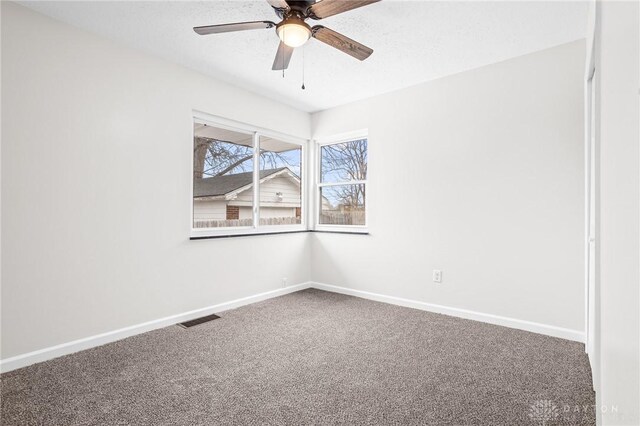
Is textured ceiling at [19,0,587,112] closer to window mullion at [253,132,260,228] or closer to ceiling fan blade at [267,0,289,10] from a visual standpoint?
ceiling fan blade at [267,0,289,10]

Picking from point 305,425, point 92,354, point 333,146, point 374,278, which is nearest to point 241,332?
point 92,354

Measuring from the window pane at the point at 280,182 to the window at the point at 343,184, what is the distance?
34cm

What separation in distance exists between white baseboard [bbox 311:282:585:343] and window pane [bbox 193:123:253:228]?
1694 millimetres

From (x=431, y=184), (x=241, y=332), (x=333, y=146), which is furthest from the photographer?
(x=333, y=146)

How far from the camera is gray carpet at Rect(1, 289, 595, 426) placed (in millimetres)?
1791

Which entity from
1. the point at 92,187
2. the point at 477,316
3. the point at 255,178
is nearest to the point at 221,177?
the point at 255,178

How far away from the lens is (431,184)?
3.64 m

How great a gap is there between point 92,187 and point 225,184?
54.0 inches

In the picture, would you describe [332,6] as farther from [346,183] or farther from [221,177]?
[346,183]

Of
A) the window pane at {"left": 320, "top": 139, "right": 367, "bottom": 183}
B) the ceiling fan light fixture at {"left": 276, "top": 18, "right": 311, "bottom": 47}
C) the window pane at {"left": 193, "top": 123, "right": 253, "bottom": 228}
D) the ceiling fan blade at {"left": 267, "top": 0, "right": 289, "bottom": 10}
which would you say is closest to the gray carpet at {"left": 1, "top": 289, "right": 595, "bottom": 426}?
the window pane at {"left": 193, "top": 123, "right": 253, "bottom": 228}

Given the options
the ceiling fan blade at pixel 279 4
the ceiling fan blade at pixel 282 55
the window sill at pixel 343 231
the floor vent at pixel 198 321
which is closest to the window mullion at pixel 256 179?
the window sill at pixel 343 231

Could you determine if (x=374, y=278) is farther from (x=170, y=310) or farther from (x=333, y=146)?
(x=170, y=310)

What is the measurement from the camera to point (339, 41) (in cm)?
229
